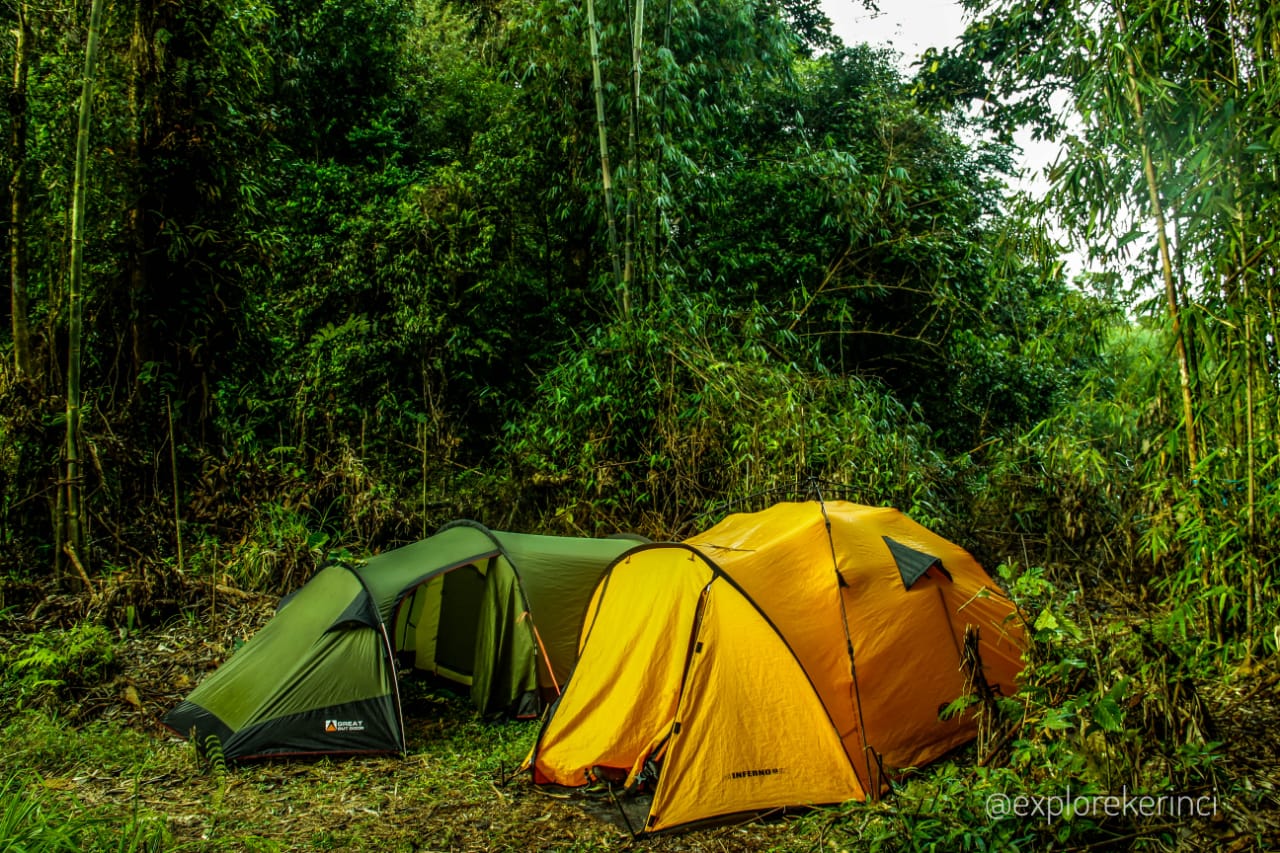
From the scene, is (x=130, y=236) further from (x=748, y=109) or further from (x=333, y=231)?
(x=748, y=109)

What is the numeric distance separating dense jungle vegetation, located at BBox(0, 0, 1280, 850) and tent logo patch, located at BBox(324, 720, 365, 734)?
0.80 feet

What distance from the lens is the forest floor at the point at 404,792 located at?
11.1 ft

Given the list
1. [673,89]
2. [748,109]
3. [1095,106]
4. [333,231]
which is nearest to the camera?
[1095,106]

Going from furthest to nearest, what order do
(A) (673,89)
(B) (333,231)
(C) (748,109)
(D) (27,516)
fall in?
(C) (748,109), (B) (333,231), (A) (673,89), (D) (27,516)

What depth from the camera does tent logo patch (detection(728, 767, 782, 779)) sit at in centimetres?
375

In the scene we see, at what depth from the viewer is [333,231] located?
9.90 meters

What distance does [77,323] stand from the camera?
592 centimetres

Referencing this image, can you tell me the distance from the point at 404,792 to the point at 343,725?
0.62 metres

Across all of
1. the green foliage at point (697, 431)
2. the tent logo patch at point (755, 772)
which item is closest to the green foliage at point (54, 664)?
the green foliage at point (697, 431)

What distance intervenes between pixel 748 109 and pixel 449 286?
4.60 metres

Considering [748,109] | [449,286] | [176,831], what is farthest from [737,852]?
[748,109]

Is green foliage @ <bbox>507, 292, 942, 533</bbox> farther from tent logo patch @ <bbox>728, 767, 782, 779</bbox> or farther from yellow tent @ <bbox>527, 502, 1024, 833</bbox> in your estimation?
tent logo patch @ <bbox>728, 767, 782, 779</bbox>

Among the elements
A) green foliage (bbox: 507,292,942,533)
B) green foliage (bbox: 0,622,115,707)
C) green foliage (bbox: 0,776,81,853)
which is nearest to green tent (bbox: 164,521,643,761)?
green foliage (bbox: 0,622,115,707)

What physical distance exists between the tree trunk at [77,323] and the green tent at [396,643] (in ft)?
6.93
